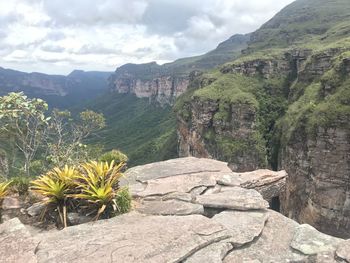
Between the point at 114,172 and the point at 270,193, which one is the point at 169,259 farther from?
the point at 270,193

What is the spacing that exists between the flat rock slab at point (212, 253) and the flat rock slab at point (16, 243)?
3188mm

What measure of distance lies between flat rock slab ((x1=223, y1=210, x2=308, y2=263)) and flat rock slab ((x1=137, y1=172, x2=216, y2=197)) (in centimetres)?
266

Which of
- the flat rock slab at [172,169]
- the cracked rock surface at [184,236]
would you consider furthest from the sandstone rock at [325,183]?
the cracked rock surface at [184,236]

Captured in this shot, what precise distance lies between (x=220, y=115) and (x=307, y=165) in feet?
122

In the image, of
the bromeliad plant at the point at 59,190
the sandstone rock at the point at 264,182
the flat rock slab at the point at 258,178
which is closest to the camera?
the bromeliad plant at the point at 59,190

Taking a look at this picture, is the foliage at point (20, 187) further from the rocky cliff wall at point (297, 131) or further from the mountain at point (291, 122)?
the mountain at point (291, 122)

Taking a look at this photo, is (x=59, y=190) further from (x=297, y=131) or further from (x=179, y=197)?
(x=297, y=131)

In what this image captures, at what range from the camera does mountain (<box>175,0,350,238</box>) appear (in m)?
A: 58.2

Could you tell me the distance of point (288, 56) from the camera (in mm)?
117875

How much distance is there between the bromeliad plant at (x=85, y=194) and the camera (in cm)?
986

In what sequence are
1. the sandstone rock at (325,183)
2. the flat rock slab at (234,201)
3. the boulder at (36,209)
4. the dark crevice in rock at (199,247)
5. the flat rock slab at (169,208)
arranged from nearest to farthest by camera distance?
the dark crevice in rock at (199,247)
the flat rock slab at (169,208)
the boulder at (36,209)
the flat rock slab at (234,201)
the sandstone rock at (325,183)

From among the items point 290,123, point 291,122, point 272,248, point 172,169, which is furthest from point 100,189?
point 290,123

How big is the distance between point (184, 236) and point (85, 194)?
9.42 feet

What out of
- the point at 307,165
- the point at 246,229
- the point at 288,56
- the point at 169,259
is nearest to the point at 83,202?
the point at 169,259
